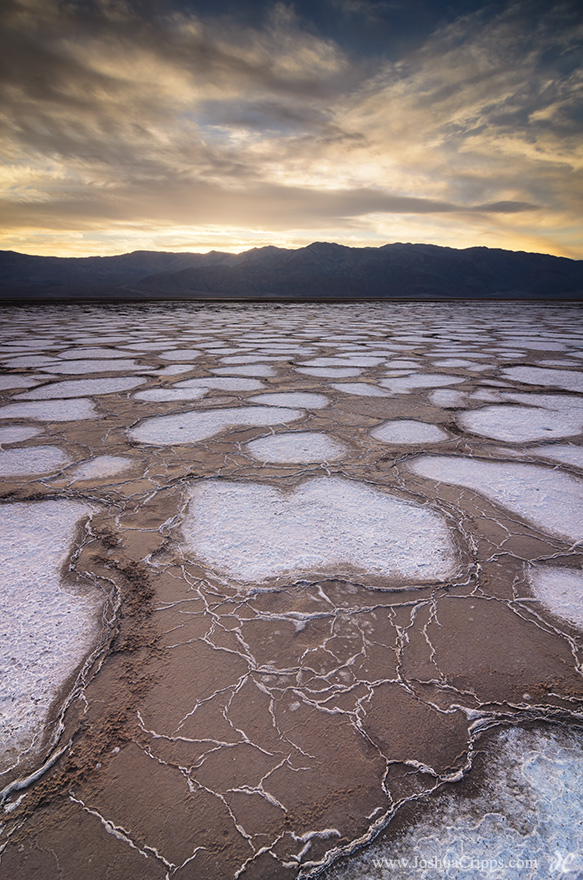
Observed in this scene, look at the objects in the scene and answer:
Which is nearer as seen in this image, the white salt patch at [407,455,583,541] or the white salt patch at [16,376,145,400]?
the white salt patch at [407,455,583,541]

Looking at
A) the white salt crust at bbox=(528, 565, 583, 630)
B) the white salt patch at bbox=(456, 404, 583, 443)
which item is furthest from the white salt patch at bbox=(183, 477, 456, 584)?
the white salt patch at bbox=(456, 404, 583, 443)

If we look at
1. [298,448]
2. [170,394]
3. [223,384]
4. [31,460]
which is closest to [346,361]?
[223,384]

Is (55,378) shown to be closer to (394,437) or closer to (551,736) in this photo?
(394,437)

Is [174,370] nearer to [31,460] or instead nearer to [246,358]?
[246,358]

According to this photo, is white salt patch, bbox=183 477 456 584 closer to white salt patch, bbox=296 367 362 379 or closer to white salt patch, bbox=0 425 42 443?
white salt patch, bbox=0 425 42 443

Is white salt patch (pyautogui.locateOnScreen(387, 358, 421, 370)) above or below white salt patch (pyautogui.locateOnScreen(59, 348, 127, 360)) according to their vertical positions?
above

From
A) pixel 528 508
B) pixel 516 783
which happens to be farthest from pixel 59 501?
pixel 528 508
